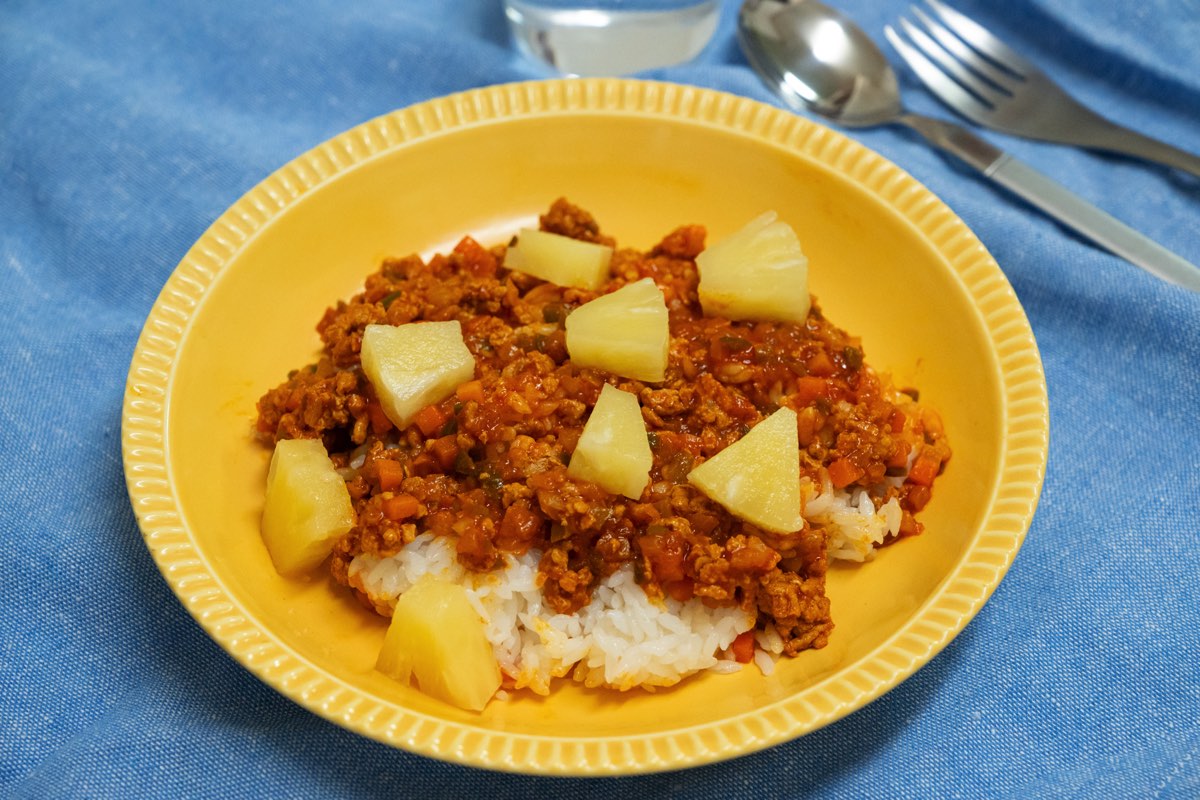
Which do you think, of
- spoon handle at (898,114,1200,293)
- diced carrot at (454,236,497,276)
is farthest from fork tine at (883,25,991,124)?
diced carrot at (454,236,497,276)

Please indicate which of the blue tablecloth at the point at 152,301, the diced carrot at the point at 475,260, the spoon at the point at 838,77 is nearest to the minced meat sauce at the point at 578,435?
the diced carrot at the point at 475,260

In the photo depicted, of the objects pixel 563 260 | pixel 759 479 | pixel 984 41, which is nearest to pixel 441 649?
pixel 759 479

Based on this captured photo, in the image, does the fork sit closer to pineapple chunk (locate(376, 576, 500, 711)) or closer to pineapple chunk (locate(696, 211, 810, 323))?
pineapple chunk (locate(696, 211, 810, 323))

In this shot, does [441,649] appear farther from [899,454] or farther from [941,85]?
[941,85]

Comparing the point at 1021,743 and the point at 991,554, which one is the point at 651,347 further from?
the point at 1021,743

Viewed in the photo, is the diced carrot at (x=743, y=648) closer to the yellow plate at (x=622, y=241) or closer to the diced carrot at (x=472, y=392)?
the yellow plate at (x=622, y=241)

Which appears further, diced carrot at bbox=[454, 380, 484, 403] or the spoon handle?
the spoon handle
